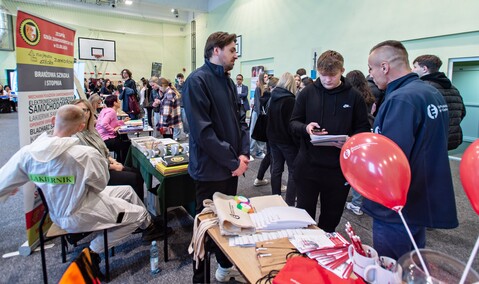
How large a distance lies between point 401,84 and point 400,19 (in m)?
4.92

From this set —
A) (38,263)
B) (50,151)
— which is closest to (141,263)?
(38,263)

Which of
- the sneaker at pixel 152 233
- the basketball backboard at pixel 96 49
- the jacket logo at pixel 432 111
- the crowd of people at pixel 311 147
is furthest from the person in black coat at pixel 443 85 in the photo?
the basketball backboard at pixel 96 49

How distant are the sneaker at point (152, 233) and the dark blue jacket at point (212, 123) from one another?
3.59 ft

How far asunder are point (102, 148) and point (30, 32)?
106 centimetres

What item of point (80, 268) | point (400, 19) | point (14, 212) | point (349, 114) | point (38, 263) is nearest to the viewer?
point (80, 268)

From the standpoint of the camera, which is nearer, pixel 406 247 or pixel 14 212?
pixel 406 247

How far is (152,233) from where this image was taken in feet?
7.93

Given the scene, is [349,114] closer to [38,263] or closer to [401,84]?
[401,84]

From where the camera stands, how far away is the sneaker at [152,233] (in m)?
2.37

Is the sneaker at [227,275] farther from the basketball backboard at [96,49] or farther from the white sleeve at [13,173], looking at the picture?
the basketball backboard at [96,49]

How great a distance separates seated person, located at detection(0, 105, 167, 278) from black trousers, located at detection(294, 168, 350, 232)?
1.26 meters

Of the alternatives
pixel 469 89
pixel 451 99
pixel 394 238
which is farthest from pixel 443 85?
pixel 469 89

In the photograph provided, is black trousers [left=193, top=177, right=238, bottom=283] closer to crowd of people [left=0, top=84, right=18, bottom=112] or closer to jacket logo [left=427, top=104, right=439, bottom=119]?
jacket logo [left=427, top=104, right=439, bottom=119]

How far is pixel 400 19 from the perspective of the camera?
198 inches
